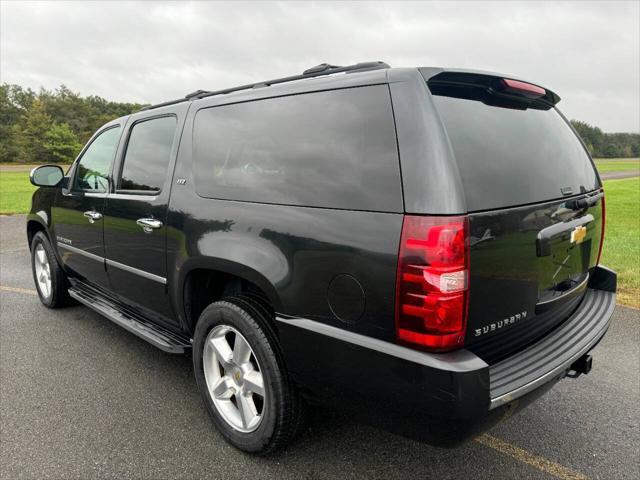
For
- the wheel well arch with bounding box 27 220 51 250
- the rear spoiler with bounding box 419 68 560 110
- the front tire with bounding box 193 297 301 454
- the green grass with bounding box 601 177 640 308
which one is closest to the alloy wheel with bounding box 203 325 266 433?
the front tire with bounding box 193 297 301 454

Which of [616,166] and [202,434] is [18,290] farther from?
[616,166]

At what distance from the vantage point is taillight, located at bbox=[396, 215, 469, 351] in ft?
5.31

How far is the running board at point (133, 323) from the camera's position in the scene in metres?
2.86

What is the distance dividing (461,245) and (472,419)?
64cm

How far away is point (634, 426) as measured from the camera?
8.57 feet

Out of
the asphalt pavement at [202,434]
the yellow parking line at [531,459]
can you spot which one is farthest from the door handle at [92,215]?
the yellow parking line at [531,459]

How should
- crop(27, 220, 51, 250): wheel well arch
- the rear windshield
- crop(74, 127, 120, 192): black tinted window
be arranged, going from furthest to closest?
crop(27, 220, 51, 250): wheel well arch → crop(74, 127, 120, 192): black tinted window → the rear windshield

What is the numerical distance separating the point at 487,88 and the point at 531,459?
1.88m

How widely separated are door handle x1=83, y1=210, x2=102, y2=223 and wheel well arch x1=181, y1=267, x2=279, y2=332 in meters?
1.27

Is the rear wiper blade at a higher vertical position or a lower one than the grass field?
higher

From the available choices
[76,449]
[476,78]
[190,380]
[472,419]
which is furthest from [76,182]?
[472,419]

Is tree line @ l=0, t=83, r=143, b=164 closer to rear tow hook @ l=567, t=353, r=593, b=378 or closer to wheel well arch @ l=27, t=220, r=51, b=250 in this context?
wheel well arch @ l=27, t=220, r=51, b=250

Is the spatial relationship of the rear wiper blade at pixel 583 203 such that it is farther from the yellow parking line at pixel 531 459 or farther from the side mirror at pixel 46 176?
the side mirror at pixel 46 176

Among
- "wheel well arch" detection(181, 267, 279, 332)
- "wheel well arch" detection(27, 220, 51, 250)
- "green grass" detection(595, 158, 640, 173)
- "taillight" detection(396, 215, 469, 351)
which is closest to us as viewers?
"taillight" detection(396, 215, 469, 351)
